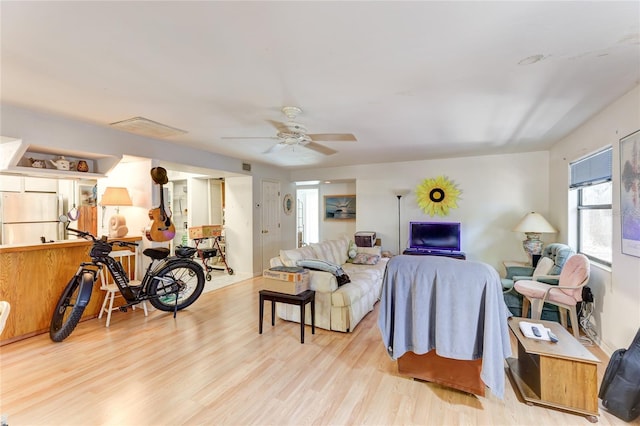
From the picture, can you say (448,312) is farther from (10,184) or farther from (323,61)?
(10,184)

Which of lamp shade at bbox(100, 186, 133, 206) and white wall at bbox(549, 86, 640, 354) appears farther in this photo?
lamp shade at bbox(100, 186, 133, 206)

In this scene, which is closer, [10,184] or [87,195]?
[10,184]

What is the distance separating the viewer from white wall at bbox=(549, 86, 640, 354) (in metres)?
2.35

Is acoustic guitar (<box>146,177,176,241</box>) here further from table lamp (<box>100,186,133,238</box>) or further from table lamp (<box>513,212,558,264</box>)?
table lamp (<box>513,212,558,264</box>)

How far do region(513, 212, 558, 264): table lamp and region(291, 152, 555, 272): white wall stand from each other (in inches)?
19.2

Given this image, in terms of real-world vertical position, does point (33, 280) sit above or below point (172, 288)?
above

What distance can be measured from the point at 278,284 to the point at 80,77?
248 centimetres

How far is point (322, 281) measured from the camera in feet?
10.5

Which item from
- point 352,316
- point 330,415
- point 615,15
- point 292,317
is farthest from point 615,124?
point 292,317

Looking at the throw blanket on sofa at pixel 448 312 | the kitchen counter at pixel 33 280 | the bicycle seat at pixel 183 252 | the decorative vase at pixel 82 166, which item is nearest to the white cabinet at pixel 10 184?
the decorative vase at pixel 82 166

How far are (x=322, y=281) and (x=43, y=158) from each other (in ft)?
12.1

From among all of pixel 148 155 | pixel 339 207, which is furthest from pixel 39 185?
pixel 339 207

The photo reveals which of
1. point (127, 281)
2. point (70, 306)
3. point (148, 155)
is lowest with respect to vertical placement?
point (70, 306)

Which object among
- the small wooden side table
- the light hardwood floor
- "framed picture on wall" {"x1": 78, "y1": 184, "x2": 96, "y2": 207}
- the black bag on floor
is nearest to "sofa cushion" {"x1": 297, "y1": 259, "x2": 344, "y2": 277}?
the small wooden side table
